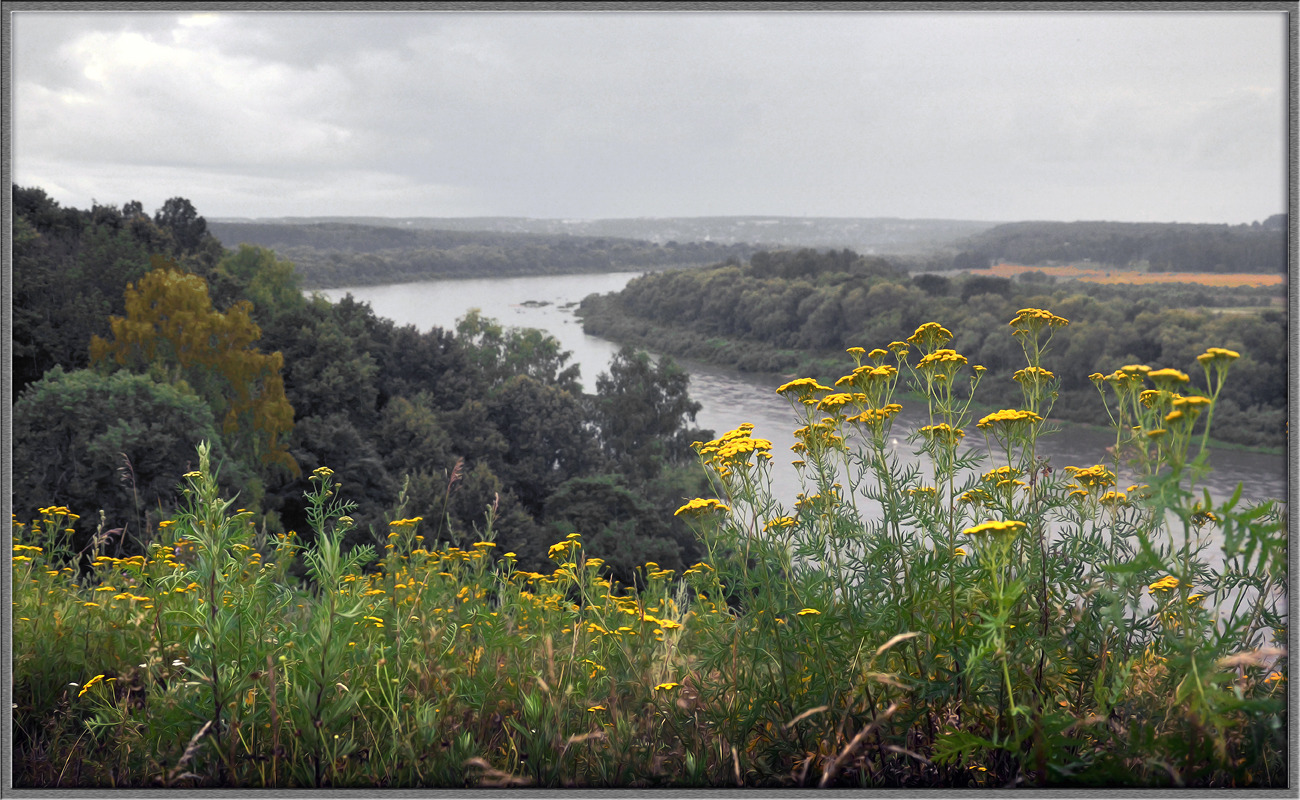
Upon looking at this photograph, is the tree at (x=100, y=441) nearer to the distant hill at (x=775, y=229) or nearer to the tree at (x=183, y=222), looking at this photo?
the distant hill at (x=775, y=229)

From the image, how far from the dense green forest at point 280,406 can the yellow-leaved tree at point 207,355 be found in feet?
0.13

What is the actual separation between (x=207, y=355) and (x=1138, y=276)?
58.5 feet

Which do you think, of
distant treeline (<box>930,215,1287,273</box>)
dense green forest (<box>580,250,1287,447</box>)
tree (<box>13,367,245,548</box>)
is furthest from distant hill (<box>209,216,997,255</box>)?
tree (<box>13,367,245,548</box>)

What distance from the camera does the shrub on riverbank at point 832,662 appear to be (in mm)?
2043

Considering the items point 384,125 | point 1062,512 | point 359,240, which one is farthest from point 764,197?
point 359,240

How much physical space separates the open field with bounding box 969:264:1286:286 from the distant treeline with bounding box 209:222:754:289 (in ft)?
26.8

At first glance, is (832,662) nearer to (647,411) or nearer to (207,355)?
(207,355)

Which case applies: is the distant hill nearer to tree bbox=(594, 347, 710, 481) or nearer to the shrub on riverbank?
tree bbox=(594, 347, 710, 481)

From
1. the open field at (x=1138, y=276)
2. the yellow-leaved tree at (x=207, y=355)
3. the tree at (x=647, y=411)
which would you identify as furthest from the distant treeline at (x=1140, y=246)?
the yellow-leaved tree at (x=207, y=355)

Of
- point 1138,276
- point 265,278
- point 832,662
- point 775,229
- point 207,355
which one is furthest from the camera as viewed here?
point 265,278

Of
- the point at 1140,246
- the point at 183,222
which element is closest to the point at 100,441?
the point at 1140,246

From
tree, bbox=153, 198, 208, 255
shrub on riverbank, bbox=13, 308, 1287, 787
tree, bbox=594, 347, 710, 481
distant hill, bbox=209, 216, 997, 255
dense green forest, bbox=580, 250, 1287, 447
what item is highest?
tree, bbox=153, 198, 208, 255

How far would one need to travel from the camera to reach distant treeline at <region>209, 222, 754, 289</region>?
2069 centimetres

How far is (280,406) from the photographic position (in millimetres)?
18906
